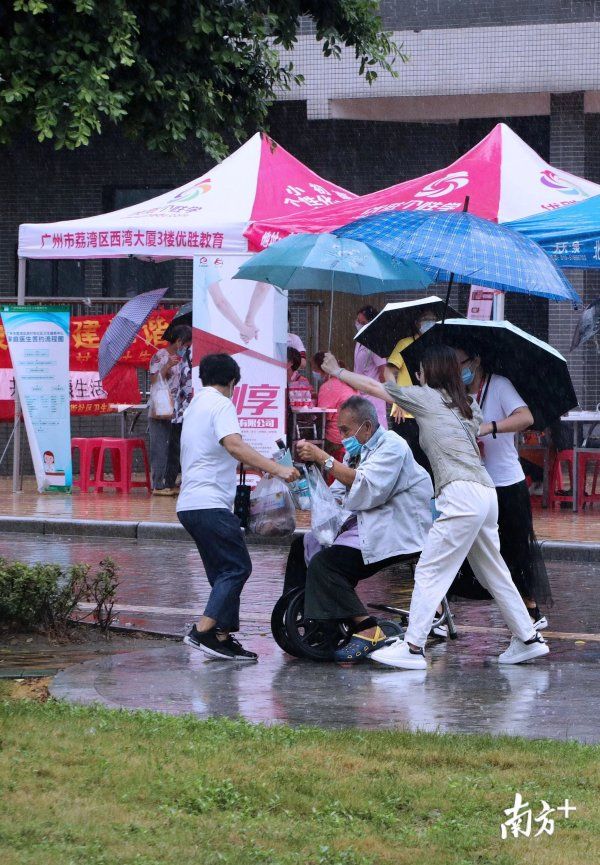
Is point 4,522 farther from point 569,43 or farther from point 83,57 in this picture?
point 569,43

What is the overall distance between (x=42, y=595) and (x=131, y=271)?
14.3 metres

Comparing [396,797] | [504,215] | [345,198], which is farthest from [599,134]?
[396,797]

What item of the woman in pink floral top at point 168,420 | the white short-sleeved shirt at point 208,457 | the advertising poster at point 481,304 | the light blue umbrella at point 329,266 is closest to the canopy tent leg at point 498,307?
the advertising poster at point 481,304

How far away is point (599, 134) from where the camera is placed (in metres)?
20.9

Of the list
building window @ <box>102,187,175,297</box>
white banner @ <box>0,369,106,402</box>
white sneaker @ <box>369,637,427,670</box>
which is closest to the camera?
white sneaker @ <box>369,637,427,670</box>

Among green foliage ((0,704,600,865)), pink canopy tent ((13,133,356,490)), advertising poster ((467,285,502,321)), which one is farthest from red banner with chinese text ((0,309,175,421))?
green foliage ((0,704,600,865))

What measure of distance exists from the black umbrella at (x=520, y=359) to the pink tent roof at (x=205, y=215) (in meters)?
6.18

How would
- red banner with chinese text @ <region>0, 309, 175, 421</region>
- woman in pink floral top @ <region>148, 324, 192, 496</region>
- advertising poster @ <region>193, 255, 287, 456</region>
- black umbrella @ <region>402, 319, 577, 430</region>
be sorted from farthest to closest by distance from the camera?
red banner with chinese text @ <region>0, 309, 175, 421</region>, woman in pink floral top @ <region>148, 324, 192, 496</region>, advertising poster @ <region>193, 255, 287, 456</region>, black umbrella @ <region>402, 319, 577, 430</region>

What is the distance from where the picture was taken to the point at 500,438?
877 centimetres

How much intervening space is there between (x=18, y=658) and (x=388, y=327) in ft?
17.0

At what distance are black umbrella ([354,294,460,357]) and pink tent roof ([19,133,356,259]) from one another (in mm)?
2853

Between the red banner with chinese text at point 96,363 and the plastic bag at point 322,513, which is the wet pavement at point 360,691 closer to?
the plastic bag at point 322,513

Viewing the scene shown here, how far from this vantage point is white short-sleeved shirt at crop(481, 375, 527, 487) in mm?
8766

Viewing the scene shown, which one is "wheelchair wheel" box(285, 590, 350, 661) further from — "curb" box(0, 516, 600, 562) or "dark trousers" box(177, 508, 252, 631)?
"curb" box(0, 516, 600, 562)
